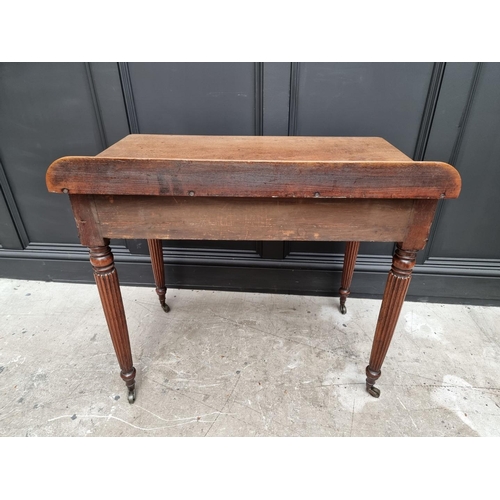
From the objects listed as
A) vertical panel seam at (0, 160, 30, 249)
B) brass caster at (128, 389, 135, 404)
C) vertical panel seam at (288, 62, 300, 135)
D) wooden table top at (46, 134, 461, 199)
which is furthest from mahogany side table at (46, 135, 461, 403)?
vertical panel seam at (0, 160, 30, 249)

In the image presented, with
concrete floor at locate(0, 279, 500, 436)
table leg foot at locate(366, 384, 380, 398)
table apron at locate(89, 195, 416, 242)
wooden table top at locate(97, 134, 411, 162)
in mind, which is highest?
wooden table top at locate(97, 134, 411, 162)

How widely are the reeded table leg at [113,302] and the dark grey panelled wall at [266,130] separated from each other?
26.9 inches

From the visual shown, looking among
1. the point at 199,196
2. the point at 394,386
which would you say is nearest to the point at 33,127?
the point at 199,196

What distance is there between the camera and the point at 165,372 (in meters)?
1.31

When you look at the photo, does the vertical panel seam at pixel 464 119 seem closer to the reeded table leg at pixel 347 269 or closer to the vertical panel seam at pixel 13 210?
the reeded table leg at pixel 347 269

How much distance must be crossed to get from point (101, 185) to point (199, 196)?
0.25 meters

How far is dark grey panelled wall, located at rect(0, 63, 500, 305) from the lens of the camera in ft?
4.49

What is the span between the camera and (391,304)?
3.40 feet

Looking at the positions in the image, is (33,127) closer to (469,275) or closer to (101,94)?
(101,94)

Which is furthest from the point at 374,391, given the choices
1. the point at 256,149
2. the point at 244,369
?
the point at 256,149

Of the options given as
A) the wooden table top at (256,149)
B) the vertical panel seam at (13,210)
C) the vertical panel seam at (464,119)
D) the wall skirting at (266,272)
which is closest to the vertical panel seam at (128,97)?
the wooden table top at (256,149)

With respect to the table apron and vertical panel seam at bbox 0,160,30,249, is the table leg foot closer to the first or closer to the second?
the table apron

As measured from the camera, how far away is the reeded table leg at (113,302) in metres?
0.98
